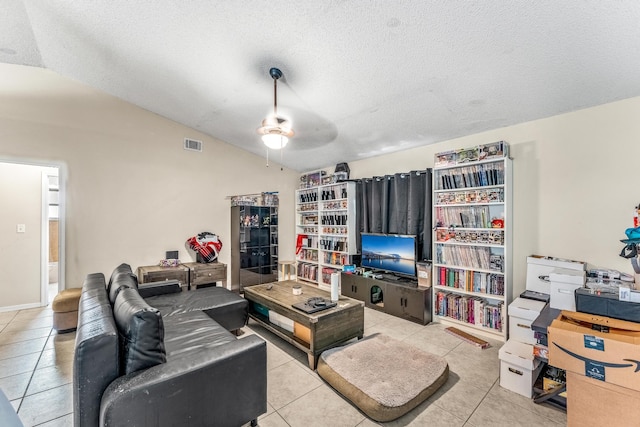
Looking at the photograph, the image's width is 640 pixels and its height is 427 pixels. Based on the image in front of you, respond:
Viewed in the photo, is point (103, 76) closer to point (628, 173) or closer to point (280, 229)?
point (280, 229)

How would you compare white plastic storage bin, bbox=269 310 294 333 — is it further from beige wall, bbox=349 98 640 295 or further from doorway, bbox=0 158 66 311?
doorway, bbox=0 158 66 311

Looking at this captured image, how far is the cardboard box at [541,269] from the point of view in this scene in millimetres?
2633

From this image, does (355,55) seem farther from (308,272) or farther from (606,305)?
(308,272)

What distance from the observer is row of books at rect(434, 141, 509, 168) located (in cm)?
301

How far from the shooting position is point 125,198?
154 inches

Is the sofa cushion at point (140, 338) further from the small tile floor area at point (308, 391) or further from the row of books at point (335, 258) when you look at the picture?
the row of books at point (335, 258)

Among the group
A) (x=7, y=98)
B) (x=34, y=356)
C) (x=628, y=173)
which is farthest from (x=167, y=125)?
(x=628, y=173)

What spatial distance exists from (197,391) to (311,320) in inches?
42.7

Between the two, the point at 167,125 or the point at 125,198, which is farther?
the point at 167,125

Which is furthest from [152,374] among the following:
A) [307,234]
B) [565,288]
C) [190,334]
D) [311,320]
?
[307,234]

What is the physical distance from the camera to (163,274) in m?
3.75

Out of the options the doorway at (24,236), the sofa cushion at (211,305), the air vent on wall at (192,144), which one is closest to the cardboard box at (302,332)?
the sofa cushion at (211,305)

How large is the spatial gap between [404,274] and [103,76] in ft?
15.0

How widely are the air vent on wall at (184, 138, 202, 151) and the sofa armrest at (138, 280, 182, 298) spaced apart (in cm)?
221
